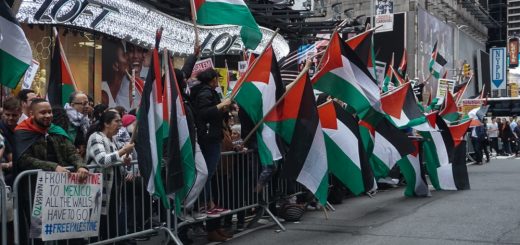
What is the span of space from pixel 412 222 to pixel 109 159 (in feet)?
14.0

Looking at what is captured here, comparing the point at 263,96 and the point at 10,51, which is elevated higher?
the point at 10,51

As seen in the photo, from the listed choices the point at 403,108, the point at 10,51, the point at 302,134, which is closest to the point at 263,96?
the point at 302,134

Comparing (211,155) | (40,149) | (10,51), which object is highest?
(10,51)

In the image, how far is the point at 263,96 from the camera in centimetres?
789

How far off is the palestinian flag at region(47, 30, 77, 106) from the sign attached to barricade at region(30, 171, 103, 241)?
2252mm

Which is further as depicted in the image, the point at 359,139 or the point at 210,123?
the point at 359,139

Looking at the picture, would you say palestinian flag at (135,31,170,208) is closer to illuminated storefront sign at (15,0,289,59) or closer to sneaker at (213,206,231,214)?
sneaker at (213,206,231,214)

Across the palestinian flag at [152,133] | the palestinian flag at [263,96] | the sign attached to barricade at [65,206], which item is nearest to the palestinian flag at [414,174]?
the palestinian flag at [263,96]

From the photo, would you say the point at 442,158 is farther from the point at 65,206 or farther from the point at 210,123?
the point at 65,206

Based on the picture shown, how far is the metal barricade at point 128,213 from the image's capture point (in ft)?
19.9

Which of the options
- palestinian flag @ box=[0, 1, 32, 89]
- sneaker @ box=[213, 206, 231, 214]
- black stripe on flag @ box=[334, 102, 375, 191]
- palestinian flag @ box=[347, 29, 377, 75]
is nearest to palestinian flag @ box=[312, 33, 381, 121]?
black stripe on flag @ box=[334, 102, 375, 191]

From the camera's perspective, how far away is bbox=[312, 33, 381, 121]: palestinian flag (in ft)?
27.8

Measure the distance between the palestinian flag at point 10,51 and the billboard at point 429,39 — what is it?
1331 inches

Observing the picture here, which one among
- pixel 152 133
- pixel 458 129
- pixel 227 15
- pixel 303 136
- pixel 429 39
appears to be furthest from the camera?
pixel 429 39
